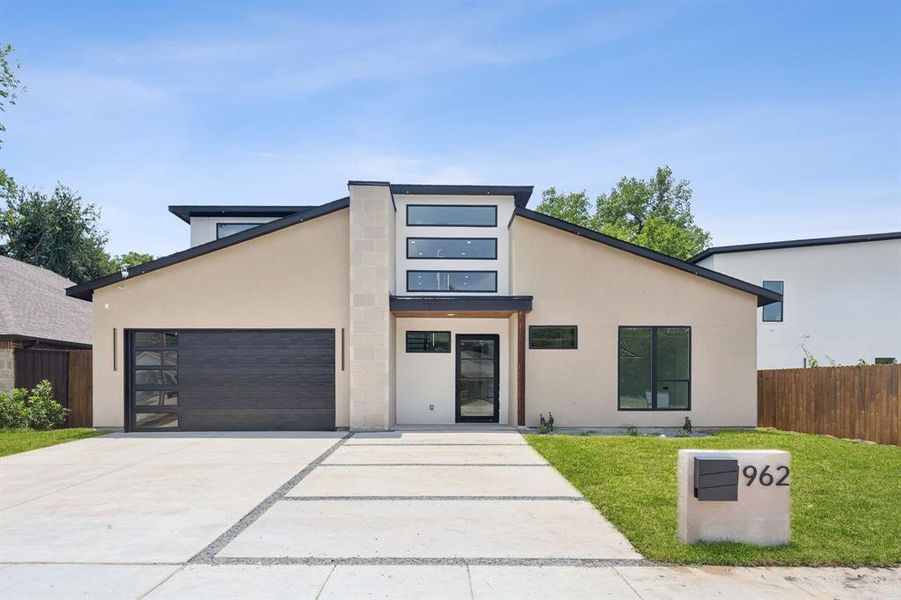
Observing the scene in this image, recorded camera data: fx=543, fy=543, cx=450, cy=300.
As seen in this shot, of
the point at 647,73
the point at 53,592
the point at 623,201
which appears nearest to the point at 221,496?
the point at 53,592

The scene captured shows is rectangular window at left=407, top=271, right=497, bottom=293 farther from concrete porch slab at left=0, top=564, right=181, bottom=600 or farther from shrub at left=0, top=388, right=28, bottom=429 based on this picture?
concrete porch slab at left=0, top=564, right=181, bottom=600

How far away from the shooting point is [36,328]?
1514cm

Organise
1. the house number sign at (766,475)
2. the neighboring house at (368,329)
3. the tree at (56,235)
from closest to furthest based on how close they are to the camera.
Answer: the house number sign at (766,475), the neighboring house at (368,329), the tree at (56,235)

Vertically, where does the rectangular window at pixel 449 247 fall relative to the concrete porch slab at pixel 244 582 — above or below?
above

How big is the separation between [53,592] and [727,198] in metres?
22.2

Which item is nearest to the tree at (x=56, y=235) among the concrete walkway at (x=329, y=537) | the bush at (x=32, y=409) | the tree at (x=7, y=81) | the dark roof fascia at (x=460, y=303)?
the tree at (x=7, y=81)

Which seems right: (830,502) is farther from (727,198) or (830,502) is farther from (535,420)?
(727,198)

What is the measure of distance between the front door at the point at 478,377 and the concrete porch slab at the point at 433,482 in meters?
5.29

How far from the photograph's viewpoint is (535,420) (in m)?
13.1

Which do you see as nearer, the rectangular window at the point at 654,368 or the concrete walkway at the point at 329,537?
the concrete walkway at the point at 329,537

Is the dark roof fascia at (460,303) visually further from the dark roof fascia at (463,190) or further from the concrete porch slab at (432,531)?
the concrete porch slab at (432,531)

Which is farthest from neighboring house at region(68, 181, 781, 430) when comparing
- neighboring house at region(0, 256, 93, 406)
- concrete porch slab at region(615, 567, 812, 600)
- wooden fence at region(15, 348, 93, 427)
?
concrete porch slab at region(615, 567, 812, 600)

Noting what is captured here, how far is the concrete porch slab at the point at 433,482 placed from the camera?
717 cm

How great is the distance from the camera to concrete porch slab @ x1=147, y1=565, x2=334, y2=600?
13.4 feet
